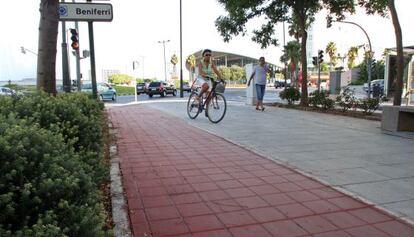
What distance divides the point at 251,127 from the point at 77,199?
24.7 ft

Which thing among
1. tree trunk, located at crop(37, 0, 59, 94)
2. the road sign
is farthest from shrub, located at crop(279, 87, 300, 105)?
tree trunk, located at crop(37, 0, 59, 94)

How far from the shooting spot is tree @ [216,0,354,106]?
15491mm

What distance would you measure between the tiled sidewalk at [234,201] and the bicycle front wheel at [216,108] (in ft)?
12.8

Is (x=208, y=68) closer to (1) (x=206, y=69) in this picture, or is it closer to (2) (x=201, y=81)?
(1) (x=206, y=69)

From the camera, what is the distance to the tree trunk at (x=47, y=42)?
19.2ft

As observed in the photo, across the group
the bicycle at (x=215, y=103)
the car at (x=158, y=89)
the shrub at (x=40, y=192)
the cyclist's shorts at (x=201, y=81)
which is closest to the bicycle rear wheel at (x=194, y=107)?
the bicycle at (x=215, y=103)

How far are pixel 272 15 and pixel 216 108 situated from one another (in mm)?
7831

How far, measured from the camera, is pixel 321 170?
524 centimetres

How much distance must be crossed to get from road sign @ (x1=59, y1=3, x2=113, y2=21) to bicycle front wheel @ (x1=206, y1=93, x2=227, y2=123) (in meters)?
3.38

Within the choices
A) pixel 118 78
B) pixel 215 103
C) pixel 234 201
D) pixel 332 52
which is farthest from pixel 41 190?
pixel 118 78

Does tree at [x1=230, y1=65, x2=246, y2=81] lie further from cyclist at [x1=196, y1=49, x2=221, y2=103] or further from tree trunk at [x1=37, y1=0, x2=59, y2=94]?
tree trunk at [x1=37, y1=0, x2=59, y2=94]

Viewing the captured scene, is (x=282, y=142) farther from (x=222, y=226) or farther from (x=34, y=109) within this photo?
(x=34, y=109)

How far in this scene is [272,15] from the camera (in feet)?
54.7

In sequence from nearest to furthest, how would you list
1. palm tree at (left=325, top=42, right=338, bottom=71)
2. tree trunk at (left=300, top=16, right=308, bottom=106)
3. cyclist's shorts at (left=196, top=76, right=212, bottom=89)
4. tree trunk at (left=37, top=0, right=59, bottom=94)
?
tree trunk at (left=37, top=0, right=59, bottom=94)
cyclist's shorts at (left=196, top=76, right=212, bottom=89)
tree trunk at (left=300, top=16, right=308, bottom=106)
palm tree at (left=325, top=42, right=338, bottom=71)
